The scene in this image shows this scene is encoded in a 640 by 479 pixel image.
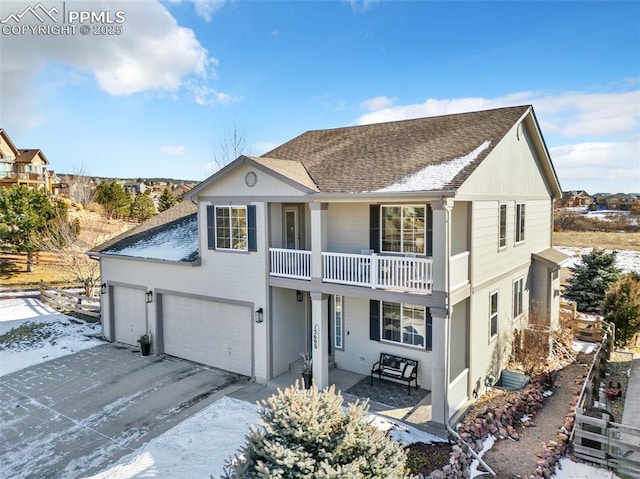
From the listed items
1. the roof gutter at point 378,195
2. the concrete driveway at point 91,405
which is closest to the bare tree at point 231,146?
the concrete driveway at point 91,405

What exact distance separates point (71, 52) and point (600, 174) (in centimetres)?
3861

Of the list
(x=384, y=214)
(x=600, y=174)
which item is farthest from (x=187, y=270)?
(x=600, y=174)

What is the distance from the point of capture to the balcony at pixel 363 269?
33.3 feet

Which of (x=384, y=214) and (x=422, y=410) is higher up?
(x=384, y=214)

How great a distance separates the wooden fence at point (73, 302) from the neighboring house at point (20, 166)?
3436cm

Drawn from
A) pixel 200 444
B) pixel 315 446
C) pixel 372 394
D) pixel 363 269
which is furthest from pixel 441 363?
pixel 200 444

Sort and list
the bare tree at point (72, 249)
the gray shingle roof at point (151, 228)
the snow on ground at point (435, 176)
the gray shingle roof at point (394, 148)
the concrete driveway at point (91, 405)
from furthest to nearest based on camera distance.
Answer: the bare tree at point (72, 249) → the gray shingle roof at point (151, 228) → the gray shingle roof at point (394, 148) → the snow on ground at point (435, 176) → the concrete driveway at point (91, 405)

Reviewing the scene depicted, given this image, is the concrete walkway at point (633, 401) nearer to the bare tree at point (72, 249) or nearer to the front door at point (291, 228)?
the front door at point (291, 228)

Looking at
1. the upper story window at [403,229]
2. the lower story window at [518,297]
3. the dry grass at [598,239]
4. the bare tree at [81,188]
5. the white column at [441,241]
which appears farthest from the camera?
the bare tree at [81,188]

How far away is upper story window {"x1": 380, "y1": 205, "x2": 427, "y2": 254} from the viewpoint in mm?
Result: 11742

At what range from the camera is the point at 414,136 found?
47.1 feet

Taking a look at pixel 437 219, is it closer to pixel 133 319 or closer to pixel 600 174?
pixel 133 319

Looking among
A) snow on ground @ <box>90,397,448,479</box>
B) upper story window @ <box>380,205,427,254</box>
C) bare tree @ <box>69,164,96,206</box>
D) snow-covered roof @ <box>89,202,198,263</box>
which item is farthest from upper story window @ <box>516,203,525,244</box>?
bare tree @ <box>69,164,96,206</box>

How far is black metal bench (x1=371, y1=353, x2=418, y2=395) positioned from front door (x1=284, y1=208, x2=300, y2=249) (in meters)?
4.55
